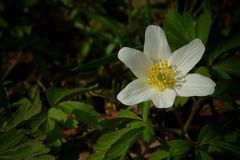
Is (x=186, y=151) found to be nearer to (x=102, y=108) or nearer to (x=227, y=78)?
(x=227, y=78)

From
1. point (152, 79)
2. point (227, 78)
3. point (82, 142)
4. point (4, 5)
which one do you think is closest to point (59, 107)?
point (82, 142)

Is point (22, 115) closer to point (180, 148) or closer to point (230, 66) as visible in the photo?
point (180, 148)

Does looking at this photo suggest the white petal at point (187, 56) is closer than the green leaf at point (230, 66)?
Yes

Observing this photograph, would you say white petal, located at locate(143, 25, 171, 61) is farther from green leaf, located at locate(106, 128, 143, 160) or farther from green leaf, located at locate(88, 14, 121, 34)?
green leaf, located at locate(88, 14, 121, 34)

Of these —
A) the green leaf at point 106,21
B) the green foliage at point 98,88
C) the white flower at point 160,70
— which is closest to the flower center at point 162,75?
the white flower at point 160,70

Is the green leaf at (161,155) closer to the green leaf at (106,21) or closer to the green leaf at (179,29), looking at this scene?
the green leaf at (179,29)

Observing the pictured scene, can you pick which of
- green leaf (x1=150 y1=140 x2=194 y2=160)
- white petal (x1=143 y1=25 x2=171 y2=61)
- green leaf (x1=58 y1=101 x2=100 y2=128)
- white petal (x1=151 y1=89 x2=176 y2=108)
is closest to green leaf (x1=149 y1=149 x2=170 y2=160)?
green leaf (x1=150 y1=140 x2=194 y2=160)

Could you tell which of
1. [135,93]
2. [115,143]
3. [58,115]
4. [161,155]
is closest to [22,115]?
[58,115]
